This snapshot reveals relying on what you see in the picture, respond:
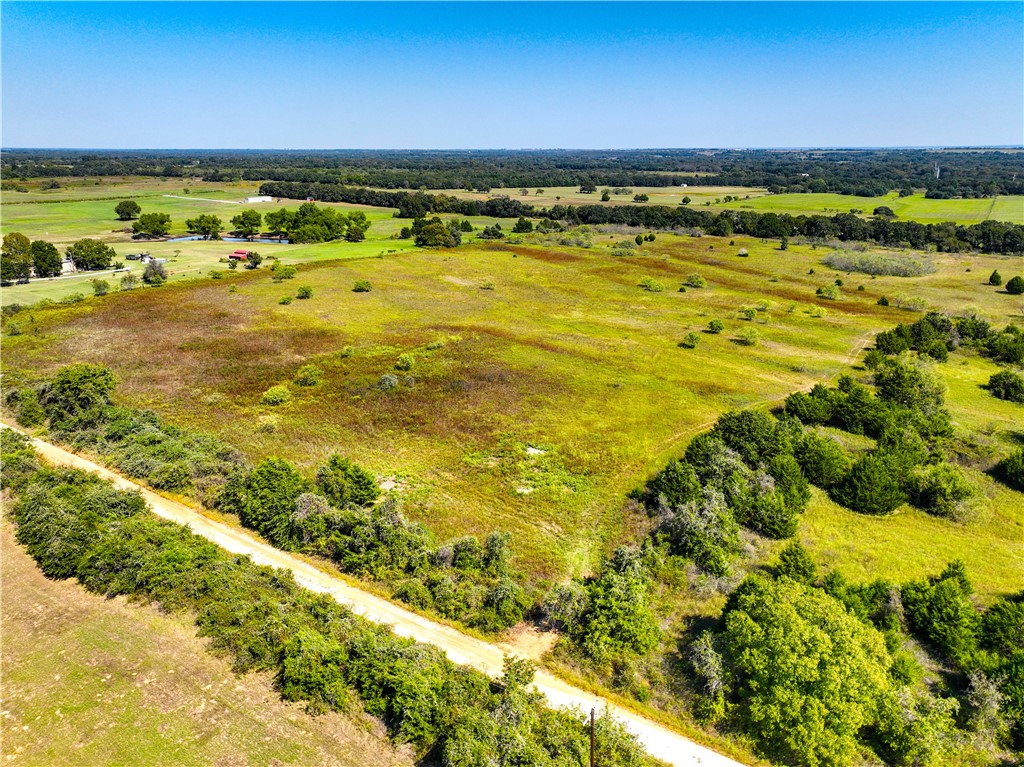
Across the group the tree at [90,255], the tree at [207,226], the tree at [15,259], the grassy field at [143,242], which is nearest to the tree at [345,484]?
the grassy field at [143,242]

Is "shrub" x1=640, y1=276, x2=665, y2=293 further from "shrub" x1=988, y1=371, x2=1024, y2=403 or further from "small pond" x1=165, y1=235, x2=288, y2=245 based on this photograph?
"small pond" x1=165, y1=235, x2=288, y2=245

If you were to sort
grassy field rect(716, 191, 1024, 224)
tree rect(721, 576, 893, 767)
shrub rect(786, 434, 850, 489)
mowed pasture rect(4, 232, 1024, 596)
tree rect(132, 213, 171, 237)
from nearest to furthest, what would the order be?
1. tree rect(721, 576, 893, 767)
2. mowed pasture rect(4, 232, 1024, 596)
3. shrub rect(786, 434, 850, 489)
4. tree rect(132, 213, 171, 237)
5. grassy field rect(716, 191, 1024, 224)

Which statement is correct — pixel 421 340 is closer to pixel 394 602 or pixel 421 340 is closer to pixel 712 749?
pixel 394 602

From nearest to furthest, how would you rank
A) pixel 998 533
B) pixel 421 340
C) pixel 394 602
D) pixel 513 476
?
pixel 394 602
pixel 998 533
pixel 513 476
pixel 421 340

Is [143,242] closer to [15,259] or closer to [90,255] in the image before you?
[90,255]

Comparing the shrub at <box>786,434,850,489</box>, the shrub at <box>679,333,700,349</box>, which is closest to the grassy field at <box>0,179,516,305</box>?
the shrub at <box>679,333,700,349</box>

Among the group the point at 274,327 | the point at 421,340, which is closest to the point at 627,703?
the point at 421,340

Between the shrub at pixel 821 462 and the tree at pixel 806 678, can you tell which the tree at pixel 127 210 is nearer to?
the shrub at pixel 821 462
